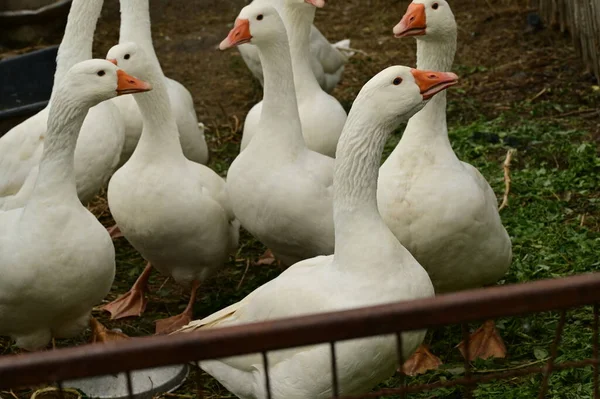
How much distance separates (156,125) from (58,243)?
3.96ft

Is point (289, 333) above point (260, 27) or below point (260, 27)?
below

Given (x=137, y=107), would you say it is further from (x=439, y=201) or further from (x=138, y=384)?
(x=439, y=201)

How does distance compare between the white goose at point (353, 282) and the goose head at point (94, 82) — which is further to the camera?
the goose head at point (94, 82)

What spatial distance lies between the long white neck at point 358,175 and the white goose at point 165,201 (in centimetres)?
150

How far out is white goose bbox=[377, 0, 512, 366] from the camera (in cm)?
461

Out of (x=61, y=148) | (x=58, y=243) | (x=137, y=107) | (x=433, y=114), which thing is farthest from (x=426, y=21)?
(x=137, y=107)

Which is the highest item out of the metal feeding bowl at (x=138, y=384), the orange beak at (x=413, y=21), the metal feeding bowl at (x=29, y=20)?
the orange beak at (x=413, y=21)

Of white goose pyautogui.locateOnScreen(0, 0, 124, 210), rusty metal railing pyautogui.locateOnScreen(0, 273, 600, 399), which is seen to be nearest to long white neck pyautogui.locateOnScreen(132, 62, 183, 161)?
white goose pyautogui.locateOnScreen(0, 0, 124, 210)

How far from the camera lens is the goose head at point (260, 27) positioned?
535 centimetres

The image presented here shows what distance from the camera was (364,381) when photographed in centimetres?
375

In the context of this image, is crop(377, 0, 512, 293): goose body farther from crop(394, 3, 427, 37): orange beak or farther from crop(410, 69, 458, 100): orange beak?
crop(410, 69, 458, 100): orange beak

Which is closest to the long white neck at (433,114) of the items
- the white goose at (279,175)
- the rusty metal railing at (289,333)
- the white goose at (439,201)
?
the white goose at (439,201)

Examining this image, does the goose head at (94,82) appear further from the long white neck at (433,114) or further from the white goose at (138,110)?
the white goose at (138,110)

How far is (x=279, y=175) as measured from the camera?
201 inches
